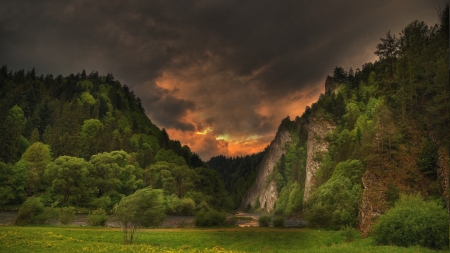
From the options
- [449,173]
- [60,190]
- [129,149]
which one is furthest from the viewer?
[129,149]

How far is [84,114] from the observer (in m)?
188

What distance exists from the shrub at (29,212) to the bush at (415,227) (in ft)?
193

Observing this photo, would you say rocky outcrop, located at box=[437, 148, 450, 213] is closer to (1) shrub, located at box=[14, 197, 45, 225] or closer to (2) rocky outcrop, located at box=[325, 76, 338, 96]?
(1) shrub, located at box=[14, 197, 45, 225]

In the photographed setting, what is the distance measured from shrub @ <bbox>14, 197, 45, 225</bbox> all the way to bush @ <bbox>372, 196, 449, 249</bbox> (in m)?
58.7

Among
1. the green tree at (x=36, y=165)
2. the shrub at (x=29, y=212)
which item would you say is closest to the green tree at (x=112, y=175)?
the green tree at (x=36, y=165)

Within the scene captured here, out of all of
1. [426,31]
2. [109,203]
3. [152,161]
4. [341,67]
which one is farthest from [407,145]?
[152,161]

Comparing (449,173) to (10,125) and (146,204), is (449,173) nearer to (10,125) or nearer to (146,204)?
(146,204)

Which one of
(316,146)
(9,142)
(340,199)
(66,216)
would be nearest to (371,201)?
(340,199)

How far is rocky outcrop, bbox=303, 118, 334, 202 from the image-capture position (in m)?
141

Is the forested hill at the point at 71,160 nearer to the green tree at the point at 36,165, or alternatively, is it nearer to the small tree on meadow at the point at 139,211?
the green tree at the point at 36,165

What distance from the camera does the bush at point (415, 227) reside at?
34562 millimetres

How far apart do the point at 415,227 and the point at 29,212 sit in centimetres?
6295

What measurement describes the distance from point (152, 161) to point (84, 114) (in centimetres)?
4736

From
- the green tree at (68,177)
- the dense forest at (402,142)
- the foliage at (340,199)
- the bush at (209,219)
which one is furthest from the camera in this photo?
the green tree at (68,177)
